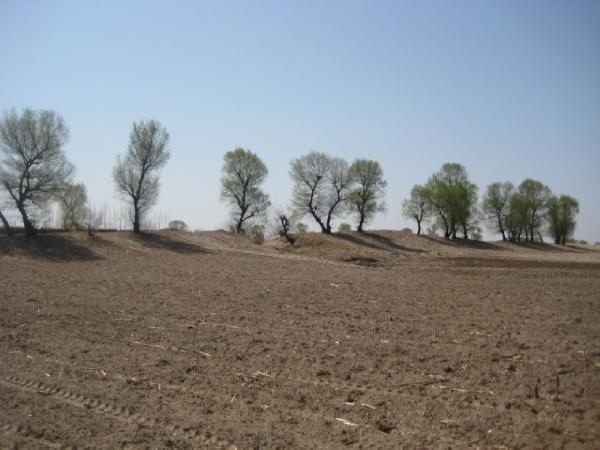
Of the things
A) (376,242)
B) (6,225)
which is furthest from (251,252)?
(376,242)

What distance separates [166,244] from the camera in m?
28.5

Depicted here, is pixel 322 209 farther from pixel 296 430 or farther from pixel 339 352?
pixel 296 430

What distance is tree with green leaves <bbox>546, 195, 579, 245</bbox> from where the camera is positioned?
61.7 meters

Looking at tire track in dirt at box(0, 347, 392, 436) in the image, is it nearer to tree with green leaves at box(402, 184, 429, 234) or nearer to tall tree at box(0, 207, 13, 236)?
tall tree at box(0, 207, 13, 236)

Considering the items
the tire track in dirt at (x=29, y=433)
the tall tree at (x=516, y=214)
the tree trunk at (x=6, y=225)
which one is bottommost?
the tire track in dirt at (x=29, y=433)

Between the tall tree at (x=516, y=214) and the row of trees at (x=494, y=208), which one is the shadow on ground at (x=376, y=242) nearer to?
the row of trees at (x=494, y=208)

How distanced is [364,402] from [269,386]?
1408mm

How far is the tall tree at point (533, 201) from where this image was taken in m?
57.1

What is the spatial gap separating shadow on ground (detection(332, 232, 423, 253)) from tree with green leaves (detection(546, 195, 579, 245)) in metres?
32.2

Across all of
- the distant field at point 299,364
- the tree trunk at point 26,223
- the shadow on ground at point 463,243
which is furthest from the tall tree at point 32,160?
the shadow on ground at point 463,243

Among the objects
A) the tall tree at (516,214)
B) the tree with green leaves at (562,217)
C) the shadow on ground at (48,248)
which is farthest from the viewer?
the tree with green leaves at (562,217)

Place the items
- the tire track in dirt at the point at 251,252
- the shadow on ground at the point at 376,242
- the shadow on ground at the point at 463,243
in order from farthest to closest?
the shadow on ground at the point at 463,243 → the shadow on ground at the point at 376,242 → the tire track in dirt at the point at 251,252

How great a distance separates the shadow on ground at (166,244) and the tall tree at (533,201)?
43.7 meters

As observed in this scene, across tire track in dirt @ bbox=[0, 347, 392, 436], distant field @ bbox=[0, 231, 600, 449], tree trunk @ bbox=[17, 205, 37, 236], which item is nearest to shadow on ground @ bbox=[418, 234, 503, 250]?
distant field @ bbox=[0, 231, 600, 449]
